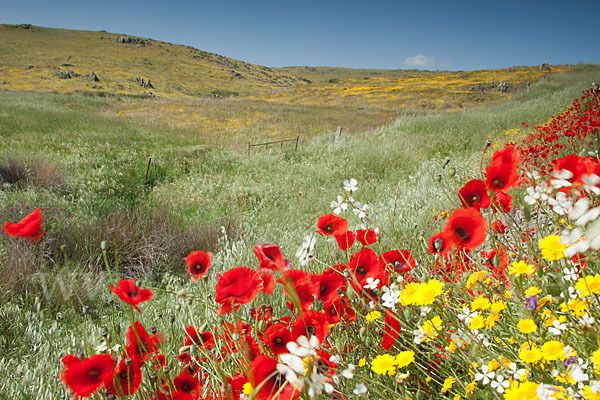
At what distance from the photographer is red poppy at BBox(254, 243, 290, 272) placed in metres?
1.03

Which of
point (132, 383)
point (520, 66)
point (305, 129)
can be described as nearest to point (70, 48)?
point (305, 129)

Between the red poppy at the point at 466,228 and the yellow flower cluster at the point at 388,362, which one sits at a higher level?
the red poppy at the point at 466,228

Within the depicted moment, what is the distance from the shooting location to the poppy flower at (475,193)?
1142 mm

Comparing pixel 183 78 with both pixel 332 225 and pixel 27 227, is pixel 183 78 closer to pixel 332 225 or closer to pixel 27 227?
pixel 27 227


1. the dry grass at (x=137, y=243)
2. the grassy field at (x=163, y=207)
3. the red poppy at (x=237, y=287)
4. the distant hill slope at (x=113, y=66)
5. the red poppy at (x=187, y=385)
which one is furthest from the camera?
the distant hill slope at (x=113, y=66)

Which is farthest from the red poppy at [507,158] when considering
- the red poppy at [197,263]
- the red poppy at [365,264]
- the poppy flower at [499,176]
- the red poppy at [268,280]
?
the red poppy at [197,263]

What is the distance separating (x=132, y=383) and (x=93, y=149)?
9.90 m

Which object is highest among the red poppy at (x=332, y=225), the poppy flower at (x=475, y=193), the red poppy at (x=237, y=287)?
the poppy flower at (x=475, y=193)

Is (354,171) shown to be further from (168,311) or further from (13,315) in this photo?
(13,315)

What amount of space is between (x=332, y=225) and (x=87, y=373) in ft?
2.88

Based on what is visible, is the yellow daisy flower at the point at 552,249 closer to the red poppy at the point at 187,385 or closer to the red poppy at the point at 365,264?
the red poppy at the point at 365,264

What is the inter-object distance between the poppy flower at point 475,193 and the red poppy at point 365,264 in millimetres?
373

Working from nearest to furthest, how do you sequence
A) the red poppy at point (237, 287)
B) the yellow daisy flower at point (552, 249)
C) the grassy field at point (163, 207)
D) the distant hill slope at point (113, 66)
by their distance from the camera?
the yellow daisy flower at point (552, 249)
the red poppy at point (237, 287)
the grassy field at point (163, 207)
the distant hill slope at point (113, 66)

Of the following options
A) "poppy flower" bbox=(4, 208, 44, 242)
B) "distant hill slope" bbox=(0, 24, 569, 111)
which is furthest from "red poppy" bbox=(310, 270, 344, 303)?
"distant hill slope" bbox=(0, 24, 569, 111)
